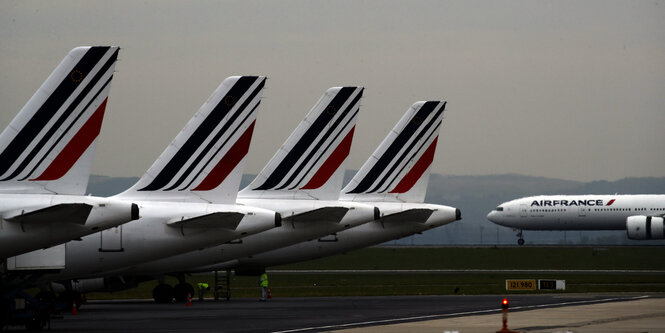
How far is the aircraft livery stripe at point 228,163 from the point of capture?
37625 millimetres

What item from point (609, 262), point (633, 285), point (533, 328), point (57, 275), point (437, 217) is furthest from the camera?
point (609, 262)

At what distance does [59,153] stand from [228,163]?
8.82 metres

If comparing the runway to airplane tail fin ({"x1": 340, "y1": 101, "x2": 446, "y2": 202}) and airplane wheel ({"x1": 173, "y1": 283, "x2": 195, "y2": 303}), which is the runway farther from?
airplane tail fin ({"x1": 340, "y1": 101, "x2": 446, "y2": 202})

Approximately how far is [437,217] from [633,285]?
59.7ft

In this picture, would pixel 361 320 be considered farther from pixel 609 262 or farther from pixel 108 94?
pixel 609 262

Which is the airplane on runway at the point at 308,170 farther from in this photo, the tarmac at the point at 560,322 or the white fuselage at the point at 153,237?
the tarmac at the point at 560,322

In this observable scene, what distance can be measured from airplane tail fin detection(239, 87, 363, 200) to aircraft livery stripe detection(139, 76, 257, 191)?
7.61 metres

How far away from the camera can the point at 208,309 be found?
46625 mm

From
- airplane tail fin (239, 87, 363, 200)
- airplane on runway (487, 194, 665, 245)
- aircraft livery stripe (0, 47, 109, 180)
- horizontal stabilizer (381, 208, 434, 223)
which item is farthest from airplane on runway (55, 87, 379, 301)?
airplane on runway (487, 194, 665, 245)

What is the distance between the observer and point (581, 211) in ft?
426

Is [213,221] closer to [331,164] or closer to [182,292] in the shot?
[331,164]

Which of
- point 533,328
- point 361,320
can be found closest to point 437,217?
point 361,320

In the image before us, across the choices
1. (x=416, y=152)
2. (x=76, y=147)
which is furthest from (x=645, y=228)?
(x=76, y=147)

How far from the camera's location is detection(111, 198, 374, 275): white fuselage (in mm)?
43219
